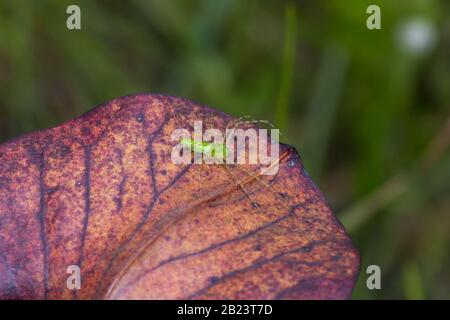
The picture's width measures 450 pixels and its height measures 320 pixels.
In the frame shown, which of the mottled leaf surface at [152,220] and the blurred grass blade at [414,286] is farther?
the blurred grass blade at [414,286]

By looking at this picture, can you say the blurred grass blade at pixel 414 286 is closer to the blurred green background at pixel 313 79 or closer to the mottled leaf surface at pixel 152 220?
the blurred green background at pixel 313 79

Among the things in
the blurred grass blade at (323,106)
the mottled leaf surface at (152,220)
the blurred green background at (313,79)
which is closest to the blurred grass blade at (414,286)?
the blurred green background at (313,79)

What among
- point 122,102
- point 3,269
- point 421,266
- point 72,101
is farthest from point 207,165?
point 72,101

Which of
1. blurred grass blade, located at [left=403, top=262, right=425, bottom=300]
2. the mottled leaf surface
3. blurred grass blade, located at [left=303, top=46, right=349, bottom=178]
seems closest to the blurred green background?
blurred grass blade, located at [left=303, top=46, right=349, bottom=178]

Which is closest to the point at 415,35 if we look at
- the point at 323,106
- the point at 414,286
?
the point at 323,106

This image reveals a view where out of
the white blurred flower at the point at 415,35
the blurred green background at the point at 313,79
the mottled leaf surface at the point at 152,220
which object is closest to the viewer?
the mottled leaf surface at the point at 152,220

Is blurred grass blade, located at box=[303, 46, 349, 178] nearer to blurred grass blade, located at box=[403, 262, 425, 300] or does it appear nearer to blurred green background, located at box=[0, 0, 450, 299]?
blurred green background, located at box=[0, 0, 450, 299]

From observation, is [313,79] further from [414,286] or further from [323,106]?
[414,286]
